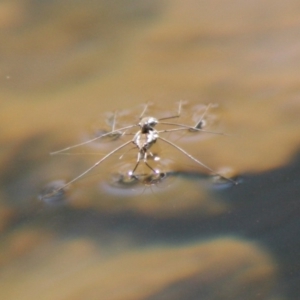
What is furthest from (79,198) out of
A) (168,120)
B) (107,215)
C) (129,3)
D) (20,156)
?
(129,3)

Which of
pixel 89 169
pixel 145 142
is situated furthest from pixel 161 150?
pixel 89 169

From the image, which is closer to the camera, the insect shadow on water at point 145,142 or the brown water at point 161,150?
the brown water at point 161,150

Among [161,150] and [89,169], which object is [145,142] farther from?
[89,169]

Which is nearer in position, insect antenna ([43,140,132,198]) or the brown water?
the brown water

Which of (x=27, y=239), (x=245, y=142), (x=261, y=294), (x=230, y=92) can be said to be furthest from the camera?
(x=230, y=92)

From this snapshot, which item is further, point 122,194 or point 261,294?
point 122,194

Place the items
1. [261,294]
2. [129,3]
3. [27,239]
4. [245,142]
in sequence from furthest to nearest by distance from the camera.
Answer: [129,3]
[245,142]
[27,239]
[261,294]

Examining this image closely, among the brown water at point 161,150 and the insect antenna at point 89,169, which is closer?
the brown water at point 161,150

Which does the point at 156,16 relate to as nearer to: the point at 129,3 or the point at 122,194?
the point at 129,3
